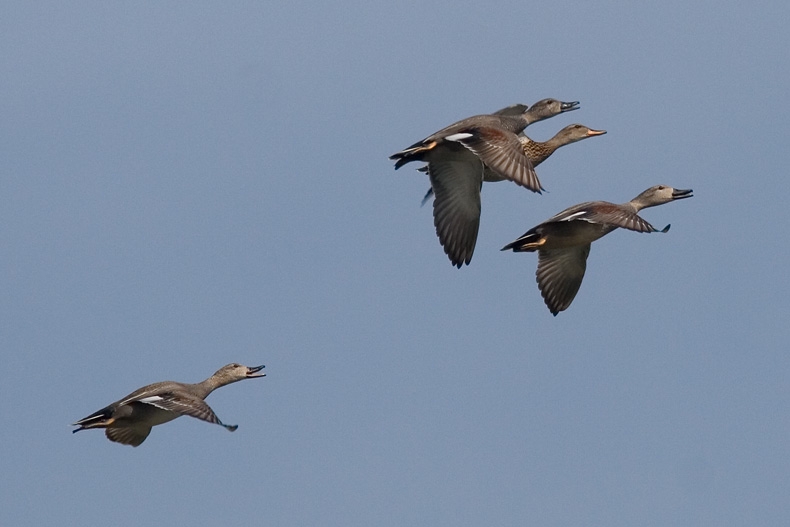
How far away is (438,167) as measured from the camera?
26.7 metres

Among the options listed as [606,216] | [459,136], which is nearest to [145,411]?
[459,136]

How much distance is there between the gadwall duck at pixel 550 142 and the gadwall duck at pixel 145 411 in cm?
500

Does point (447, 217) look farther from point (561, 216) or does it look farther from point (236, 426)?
point (236, 426)

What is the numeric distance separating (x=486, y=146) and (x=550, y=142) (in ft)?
14.5

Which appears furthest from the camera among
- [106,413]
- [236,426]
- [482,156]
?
[106,413]

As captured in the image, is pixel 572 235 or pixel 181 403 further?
pixel 572 235

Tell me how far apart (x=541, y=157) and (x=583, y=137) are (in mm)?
1176

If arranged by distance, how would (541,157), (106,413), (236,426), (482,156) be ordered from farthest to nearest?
(541,157) < (106,413) < (482,156) < (236,426)

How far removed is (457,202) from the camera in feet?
88.5

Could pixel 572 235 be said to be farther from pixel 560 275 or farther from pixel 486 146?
pixel 486 146

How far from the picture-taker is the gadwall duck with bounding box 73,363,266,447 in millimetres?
25547

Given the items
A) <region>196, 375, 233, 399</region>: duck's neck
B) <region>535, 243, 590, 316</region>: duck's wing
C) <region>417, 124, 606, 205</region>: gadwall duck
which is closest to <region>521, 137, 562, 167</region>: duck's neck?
<region>417, 124, 606, 205</region>: gadwall duck

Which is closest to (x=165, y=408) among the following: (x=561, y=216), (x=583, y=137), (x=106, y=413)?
(x=106, y=413)

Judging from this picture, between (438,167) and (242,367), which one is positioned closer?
(438,167)
